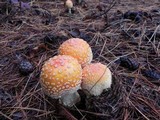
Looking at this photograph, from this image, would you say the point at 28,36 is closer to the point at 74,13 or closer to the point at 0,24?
the point at 0,24

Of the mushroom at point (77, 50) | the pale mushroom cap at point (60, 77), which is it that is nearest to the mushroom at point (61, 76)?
the pale mushroom cap at point (60, 77)

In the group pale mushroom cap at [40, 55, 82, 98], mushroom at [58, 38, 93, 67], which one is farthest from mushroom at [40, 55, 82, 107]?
mushroom at [58, 38, 93, 67]

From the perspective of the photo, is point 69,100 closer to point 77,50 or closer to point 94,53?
point 77,50

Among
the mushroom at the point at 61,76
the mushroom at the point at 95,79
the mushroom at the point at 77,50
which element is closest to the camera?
the mushroom at the point at 61,76

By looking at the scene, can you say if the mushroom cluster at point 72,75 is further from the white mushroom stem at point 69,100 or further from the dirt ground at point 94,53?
the dirt ground at point 94,53

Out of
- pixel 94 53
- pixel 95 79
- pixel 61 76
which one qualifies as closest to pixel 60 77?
pixel 61 76

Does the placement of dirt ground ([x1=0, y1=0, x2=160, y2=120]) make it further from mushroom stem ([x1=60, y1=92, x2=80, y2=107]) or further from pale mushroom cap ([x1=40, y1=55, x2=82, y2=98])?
pale mushroom cap ([x1=40, y1=55, x2=82, y2=98])

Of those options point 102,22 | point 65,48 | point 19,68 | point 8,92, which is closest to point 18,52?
point 19,68
